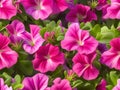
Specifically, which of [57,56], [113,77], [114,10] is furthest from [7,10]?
[113,77]

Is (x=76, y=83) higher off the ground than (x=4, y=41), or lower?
lower

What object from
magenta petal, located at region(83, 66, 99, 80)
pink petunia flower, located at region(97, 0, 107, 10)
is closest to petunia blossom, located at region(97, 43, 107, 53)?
magenta petal, located at region(83, 66, 99, 80)

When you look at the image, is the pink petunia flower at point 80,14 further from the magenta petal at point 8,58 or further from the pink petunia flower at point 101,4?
the magenta petal at point 8,58

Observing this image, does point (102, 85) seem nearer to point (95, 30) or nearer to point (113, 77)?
point (113, 77)

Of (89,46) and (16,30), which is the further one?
(16,30)

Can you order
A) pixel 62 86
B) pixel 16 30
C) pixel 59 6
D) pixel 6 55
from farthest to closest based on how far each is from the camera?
1. pixel 59 6
2. pixel 16 30
3. pixel 6 55
4. pixel 62 86

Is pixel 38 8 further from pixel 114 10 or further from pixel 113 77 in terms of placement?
pixel 113 77

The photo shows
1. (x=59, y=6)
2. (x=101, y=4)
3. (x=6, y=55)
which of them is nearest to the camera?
(x=6, y=55)
